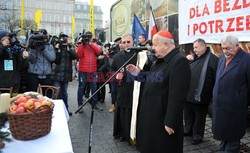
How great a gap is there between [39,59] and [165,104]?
322 cm

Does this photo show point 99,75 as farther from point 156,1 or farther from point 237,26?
point 237,26

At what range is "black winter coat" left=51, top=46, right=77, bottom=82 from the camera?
16.3ft

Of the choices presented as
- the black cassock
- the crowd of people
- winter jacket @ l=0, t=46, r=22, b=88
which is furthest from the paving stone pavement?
winter jacket @ l=0, t=46, r=22, b=88

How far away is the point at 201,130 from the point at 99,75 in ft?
11.2

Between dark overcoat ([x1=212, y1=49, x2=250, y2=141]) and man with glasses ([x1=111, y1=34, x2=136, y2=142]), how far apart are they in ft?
4.65

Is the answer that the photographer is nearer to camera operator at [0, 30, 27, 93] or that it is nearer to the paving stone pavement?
camera operator at [0, 30, 27, 93]

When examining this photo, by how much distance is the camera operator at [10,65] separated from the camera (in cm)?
408

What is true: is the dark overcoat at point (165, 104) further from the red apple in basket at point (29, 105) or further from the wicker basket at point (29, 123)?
the red apple in basket at point (29, 105)

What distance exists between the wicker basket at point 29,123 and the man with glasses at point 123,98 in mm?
1941

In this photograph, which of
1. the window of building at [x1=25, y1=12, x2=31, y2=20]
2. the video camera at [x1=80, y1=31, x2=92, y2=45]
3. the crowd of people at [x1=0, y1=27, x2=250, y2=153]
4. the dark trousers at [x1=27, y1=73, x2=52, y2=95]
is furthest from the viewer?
the window of building at [x1=25, y1=12, x2=31, y2=20]

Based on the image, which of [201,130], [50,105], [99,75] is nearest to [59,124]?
[50,105]

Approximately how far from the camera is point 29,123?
5.81 feet

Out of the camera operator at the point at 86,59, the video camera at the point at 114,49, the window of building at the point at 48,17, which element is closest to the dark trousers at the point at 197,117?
the camera operator at the point at 86,59

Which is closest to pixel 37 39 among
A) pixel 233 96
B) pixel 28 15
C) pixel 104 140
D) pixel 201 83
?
pixel 104 140
